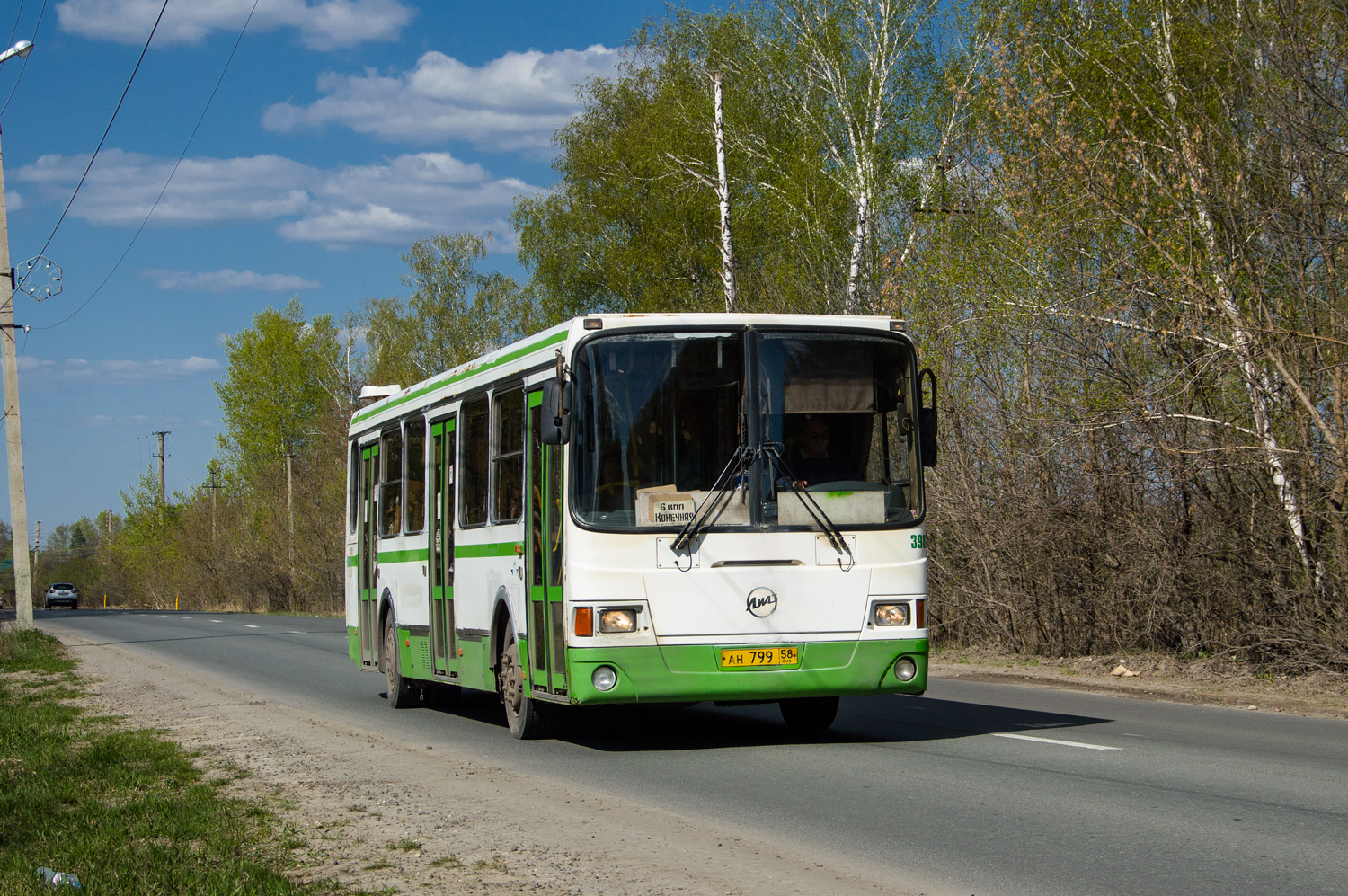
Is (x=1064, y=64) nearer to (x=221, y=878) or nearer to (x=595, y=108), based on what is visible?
(x=221, y=878)

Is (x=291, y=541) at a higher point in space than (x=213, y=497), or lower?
lower

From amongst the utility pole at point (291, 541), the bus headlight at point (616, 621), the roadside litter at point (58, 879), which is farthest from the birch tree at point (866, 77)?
the utility pole at point (291, 541)

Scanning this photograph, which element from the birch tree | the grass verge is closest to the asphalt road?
the grass verge

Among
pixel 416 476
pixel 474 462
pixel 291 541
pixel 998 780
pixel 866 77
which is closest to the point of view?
pixel 998 780

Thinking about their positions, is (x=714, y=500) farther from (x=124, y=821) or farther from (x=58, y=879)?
(x=58, y=879)

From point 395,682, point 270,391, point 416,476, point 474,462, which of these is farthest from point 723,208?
point 270,391

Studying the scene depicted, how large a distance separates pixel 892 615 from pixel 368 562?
7576 millimetres

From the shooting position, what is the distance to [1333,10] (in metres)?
14.0

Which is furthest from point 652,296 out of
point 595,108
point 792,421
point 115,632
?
point 792,421

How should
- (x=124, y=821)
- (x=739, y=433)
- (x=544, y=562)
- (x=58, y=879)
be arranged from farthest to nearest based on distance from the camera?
(x=544, y=562) → (x=739, y=433) → (x=124, y=821) → (x=58, y=879)

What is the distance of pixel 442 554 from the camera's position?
13.4 m

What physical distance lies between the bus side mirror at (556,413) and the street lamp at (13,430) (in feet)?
75.4

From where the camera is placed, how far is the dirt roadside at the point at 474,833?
639 centimetres

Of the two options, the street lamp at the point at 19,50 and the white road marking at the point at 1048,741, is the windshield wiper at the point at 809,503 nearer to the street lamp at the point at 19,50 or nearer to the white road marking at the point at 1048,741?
the white road marking at the point at 1048,741
